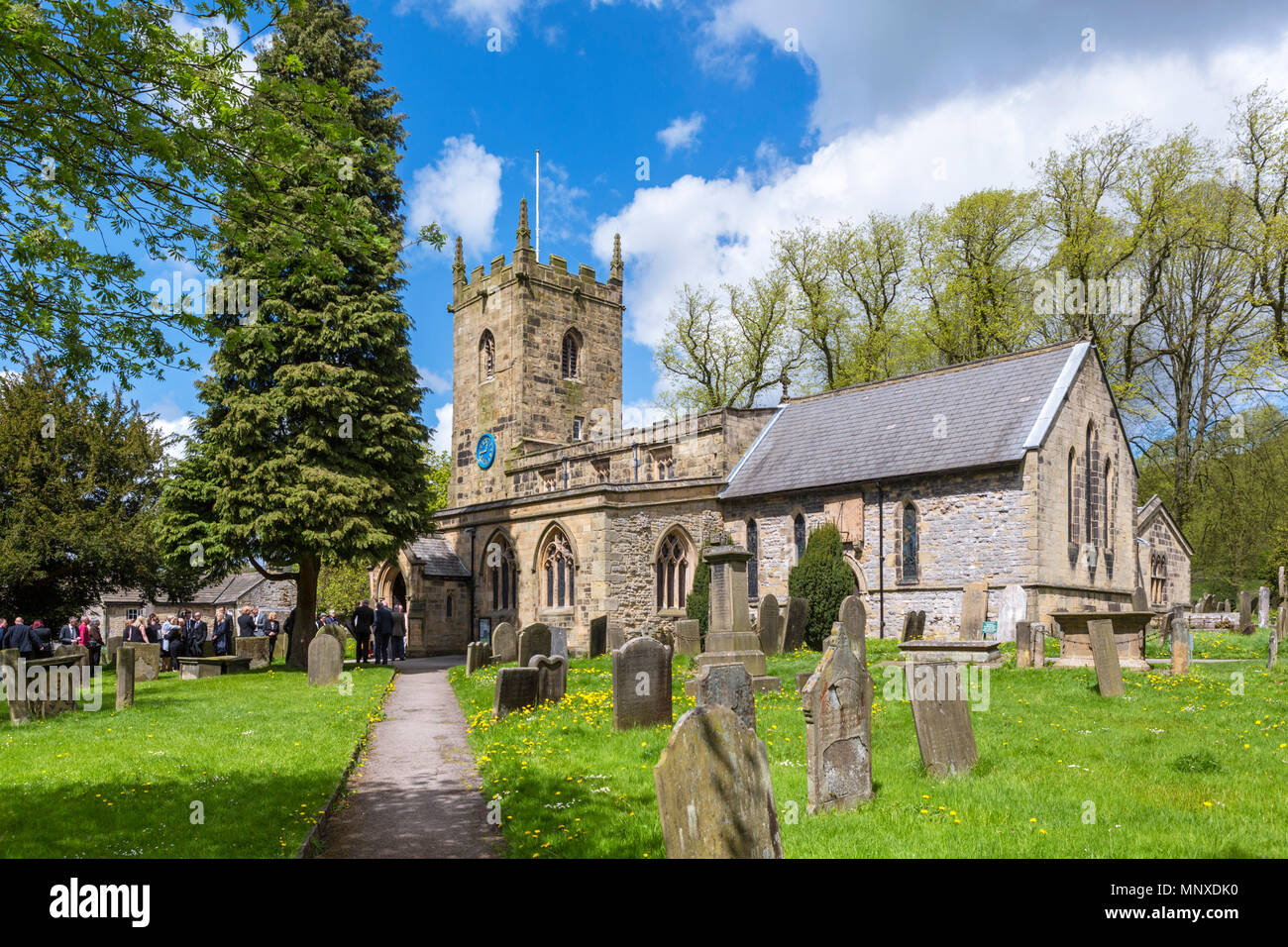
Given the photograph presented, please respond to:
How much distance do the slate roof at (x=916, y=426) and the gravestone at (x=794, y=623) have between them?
5.83 m

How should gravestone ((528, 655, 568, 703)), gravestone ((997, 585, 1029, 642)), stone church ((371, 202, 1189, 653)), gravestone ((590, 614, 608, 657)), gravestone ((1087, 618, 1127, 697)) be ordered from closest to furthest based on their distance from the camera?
gravestone ((1087, 618, 1127, 697))
gravestone ((528, 655, 568, 703))
gravestone ((997, 585, 1029, 642))
gravestone ((590, 614, 608, 657))
stone church ((371, 202, 1189, 653))

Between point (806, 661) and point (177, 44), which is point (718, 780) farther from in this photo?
point (806, 661)

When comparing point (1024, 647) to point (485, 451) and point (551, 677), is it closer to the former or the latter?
point (551, 677)

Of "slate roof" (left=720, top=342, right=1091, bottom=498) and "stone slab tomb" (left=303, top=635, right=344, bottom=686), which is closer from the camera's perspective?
"stone slab tomb" (left=303, top=635, right=344, bottom=686)

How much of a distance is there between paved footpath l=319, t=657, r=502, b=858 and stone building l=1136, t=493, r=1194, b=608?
81.0 ft

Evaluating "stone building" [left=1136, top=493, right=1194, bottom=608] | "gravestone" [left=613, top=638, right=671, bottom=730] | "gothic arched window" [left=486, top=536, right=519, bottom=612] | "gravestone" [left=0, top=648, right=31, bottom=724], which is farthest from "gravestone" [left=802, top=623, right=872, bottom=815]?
"stone building" [left=1136, top=493, right=1194, bottom=608]

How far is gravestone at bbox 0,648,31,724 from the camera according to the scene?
43.4 ft

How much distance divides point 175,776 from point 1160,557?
31380 millimetres

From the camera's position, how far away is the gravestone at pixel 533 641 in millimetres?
17422

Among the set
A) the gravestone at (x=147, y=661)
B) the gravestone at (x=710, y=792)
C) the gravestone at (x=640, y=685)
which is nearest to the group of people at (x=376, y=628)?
the gravestone at (x=147, y=661)

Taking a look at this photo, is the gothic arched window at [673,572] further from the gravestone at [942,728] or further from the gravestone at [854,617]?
the gravestone at [942,728]

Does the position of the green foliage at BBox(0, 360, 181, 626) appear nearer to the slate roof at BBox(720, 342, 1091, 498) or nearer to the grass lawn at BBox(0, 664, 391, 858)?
the grass lawn at BBox(0, 664, 391, 858)

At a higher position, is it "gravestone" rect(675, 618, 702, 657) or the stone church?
the stone church

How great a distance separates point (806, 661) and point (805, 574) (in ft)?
18.9
